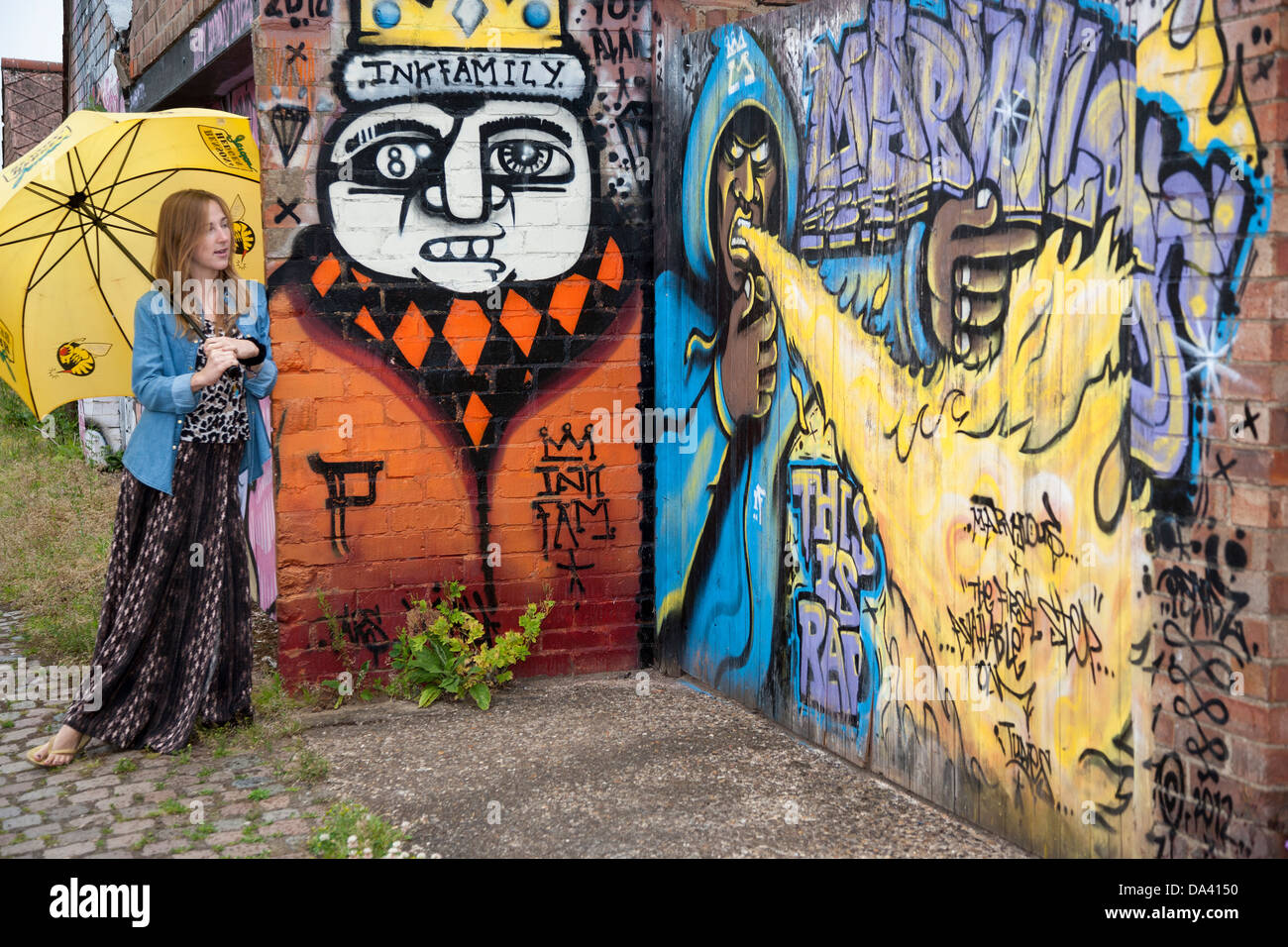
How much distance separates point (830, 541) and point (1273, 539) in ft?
6.01

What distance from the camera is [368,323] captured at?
502cm

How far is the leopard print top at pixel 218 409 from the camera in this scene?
4.59 meters

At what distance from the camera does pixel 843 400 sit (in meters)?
4.21

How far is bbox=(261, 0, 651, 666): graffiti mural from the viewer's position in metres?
4.95

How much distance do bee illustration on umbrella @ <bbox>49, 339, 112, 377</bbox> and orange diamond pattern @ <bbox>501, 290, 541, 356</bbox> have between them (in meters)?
1.59

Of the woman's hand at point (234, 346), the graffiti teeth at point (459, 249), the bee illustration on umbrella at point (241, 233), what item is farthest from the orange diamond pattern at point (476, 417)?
the bee illustration on umbrella at point (241, 233)

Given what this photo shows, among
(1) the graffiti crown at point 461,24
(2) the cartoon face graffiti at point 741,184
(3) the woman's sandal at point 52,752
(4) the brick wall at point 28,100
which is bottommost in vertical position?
(3) the woman's sandal at point 52,752

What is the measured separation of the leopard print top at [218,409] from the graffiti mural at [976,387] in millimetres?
1870

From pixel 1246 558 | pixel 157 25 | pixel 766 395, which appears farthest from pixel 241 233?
pixel 1246 558

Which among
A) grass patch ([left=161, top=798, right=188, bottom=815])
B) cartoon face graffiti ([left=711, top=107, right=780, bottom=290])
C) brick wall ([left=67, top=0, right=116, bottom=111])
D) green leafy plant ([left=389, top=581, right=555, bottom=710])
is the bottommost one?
grass patch ([left=161, top=798, right=188, bottom=815])

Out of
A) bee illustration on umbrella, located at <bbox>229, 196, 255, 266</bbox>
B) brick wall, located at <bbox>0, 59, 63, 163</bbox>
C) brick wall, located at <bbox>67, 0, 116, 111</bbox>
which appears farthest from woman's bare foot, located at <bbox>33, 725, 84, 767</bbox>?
brick wall, located at <bbox>0, 59, 63, 163</bbox>

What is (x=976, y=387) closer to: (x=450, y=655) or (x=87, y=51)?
(x=450, y=655)

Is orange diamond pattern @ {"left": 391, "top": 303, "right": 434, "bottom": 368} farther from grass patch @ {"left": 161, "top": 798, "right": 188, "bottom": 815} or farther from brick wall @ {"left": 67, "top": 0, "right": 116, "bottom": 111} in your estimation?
brick wall @ {"left": 67, "top": 0, "right": 116, "bottom": 111}

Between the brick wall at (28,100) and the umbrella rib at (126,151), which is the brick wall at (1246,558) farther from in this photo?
the brick wall at (28,100)
